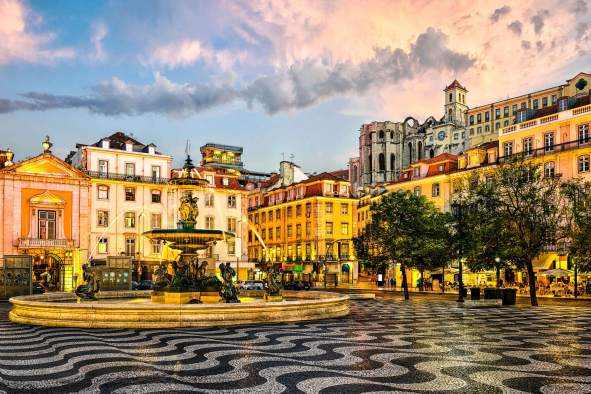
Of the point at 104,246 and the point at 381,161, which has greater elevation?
the point at 381,161

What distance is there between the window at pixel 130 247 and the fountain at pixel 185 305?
98.8ft

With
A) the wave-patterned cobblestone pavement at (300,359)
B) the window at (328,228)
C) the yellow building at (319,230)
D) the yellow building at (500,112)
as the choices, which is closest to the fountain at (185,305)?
the wave-patterned cobblestone pavement at (300,359)

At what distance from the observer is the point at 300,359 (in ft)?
36.5

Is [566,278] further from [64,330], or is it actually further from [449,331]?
[64,330]

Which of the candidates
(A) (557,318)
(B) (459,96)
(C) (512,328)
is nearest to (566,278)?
(A) (557,318)

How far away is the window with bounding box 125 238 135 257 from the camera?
178ft

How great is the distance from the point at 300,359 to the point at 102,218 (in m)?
46.2

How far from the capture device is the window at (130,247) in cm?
5428

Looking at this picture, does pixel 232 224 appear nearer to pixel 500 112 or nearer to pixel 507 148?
pixel 507 148

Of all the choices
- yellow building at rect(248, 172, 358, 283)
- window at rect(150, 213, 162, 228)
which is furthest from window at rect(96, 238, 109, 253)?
yellow building at rect(248, 172, 358, 283)

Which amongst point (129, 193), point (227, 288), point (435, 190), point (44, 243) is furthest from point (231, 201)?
point (227, 288)

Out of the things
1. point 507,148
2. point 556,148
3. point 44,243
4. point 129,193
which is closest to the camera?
point 556,148

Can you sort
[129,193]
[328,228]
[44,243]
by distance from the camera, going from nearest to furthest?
[44,243] < [129,193] < [328,228]

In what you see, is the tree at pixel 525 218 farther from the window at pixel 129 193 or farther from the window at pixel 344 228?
the window at pixel 344 228
